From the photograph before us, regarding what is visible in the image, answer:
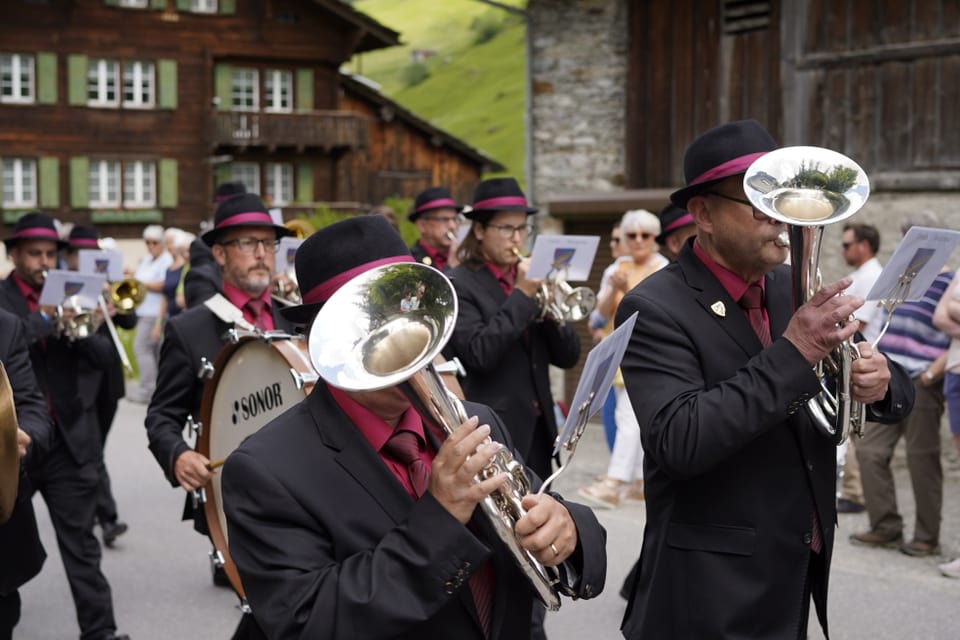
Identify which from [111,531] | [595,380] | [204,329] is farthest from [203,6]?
[595,380]

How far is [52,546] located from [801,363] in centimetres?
707

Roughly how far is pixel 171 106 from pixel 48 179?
4.19 m

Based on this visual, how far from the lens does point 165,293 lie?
1512 centimetres

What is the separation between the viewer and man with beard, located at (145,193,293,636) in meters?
5.45

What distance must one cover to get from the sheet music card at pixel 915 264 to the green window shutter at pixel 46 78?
118 ft

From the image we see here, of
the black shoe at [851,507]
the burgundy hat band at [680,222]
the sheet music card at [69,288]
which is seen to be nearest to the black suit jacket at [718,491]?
the burgundy hat band at [680,222]

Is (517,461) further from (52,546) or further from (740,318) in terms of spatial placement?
(52,546)

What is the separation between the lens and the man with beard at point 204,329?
5453mm

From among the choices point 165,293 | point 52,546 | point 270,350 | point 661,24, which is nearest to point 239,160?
point 165,293

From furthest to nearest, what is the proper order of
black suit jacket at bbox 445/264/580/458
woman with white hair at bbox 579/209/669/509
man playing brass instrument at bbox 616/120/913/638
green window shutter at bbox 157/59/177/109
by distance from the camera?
green window shutter at bbox 157/59/177/109, woman with white hair at bbox 579/209/669/509, black suit jacket at bbox 445/264/580/458, man playing brass instrument at bbox 616/120/913/638

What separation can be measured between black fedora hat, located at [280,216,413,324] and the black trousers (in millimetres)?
4055

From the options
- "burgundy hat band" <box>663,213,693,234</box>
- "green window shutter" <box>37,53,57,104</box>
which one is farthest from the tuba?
"green window shutter" <box>37,53,57,104</box>

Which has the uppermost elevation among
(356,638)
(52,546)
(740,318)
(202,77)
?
(202,77)

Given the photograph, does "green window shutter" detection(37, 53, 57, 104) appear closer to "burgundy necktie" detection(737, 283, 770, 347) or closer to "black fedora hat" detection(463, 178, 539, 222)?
"black fedora hat" detection(463, 178, 539, 222)
